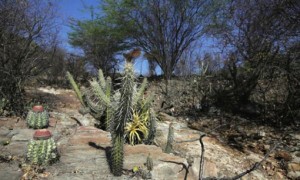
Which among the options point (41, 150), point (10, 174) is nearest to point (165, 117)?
point (41, 150)

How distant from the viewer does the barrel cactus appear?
405 centimetres

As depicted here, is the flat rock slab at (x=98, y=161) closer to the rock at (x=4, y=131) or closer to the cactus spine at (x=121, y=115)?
the cactus spine at (x=121, y=115)

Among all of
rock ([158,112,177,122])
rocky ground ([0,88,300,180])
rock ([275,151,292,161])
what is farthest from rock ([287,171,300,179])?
rock ([158,112,177,122])

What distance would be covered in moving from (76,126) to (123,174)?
9.04 feet

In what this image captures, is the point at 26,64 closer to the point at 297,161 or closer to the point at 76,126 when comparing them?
the point at 76,126

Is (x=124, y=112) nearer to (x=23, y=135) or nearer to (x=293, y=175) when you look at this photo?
(x=23, y=135)

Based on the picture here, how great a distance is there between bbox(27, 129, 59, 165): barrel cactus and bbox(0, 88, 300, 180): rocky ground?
A: 10cm

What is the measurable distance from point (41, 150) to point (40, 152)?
0.03 metres

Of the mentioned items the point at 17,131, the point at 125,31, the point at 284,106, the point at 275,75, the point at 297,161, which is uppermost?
the point at 125,31

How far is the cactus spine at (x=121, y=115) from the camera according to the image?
3656 millimetres

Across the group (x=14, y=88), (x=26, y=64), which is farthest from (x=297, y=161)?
(x=26, y=64)

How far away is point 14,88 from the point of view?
291 inches

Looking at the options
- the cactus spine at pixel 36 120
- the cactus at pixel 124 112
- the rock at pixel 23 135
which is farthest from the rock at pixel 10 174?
the cactus spine at pixel 36 120

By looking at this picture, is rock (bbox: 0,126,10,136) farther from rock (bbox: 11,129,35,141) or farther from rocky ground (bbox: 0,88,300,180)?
rock (bbox: 11,129,35,141)
